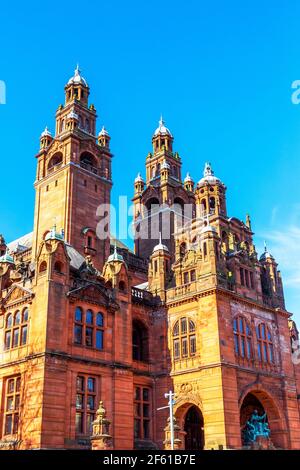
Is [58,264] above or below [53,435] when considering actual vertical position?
above

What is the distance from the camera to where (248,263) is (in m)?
49.4

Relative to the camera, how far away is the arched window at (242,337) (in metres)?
44.5

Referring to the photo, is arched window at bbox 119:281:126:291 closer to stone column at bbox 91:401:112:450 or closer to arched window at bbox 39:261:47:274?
arched window at bbox 39:261:47:274

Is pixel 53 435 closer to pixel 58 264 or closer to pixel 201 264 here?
pixel 58 264

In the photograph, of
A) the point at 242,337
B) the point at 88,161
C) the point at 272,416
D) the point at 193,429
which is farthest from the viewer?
the point at 88,161

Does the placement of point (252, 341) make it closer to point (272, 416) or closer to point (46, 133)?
point (272, 416)

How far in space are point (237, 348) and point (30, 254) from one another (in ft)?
82.0

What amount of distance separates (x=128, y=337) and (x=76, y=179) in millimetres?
19702

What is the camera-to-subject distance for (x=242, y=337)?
45375 millimetres

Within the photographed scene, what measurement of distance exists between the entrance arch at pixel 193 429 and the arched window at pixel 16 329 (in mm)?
16298

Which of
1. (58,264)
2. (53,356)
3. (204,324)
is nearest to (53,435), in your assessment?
(53,356)

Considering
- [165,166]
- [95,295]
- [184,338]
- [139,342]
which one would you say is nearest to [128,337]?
[139,342]

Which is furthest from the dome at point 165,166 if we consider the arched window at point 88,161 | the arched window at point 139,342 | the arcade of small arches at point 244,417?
the arcade of small arches at point 244,417

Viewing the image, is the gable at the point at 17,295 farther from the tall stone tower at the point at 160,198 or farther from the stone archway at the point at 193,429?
the tall stone tower at the point at 160,198
